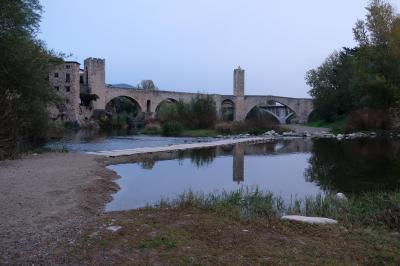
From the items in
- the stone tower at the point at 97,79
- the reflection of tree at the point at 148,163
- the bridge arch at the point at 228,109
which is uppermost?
the stone tower at the point at 97,79

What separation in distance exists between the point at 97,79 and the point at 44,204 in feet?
161

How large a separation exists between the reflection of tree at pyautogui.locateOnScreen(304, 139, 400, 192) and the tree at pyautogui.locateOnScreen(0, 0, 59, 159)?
7.21 meters

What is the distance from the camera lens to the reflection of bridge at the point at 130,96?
2004 inches

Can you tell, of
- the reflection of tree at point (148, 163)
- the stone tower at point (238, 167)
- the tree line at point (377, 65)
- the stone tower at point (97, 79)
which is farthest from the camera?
the stone tower at point (97, 79)

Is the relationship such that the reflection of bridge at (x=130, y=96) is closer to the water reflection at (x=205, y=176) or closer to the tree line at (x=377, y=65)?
the tree line at (x=377, y=65)

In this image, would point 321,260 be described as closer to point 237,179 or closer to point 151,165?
point 237,179

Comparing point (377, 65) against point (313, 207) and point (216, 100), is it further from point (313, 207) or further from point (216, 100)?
point (216, 100)

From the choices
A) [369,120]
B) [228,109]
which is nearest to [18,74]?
[369,120]

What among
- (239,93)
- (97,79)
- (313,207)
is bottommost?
(313,207)

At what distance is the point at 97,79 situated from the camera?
5422cm

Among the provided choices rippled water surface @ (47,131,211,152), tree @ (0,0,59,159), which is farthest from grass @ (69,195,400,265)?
rippled water surface @ (47,131,211,152)

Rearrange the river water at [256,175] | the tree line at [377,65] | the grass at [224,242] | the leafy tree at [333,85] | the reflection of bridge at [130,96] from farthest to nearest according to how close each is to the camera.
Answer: the reflection of bridge at [130,96] < the leafy tree at [333,85] < the tree line at [377,65] < the river water at [256,175] < the grass at [224,242]

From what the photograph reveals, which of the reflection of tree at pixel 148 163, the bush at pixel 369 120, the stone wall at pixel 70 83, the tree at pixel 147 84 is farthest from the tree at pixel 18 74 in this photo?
the tree at pixel 147 84

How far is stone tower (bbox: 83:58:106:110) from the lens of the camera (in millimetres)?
53906
